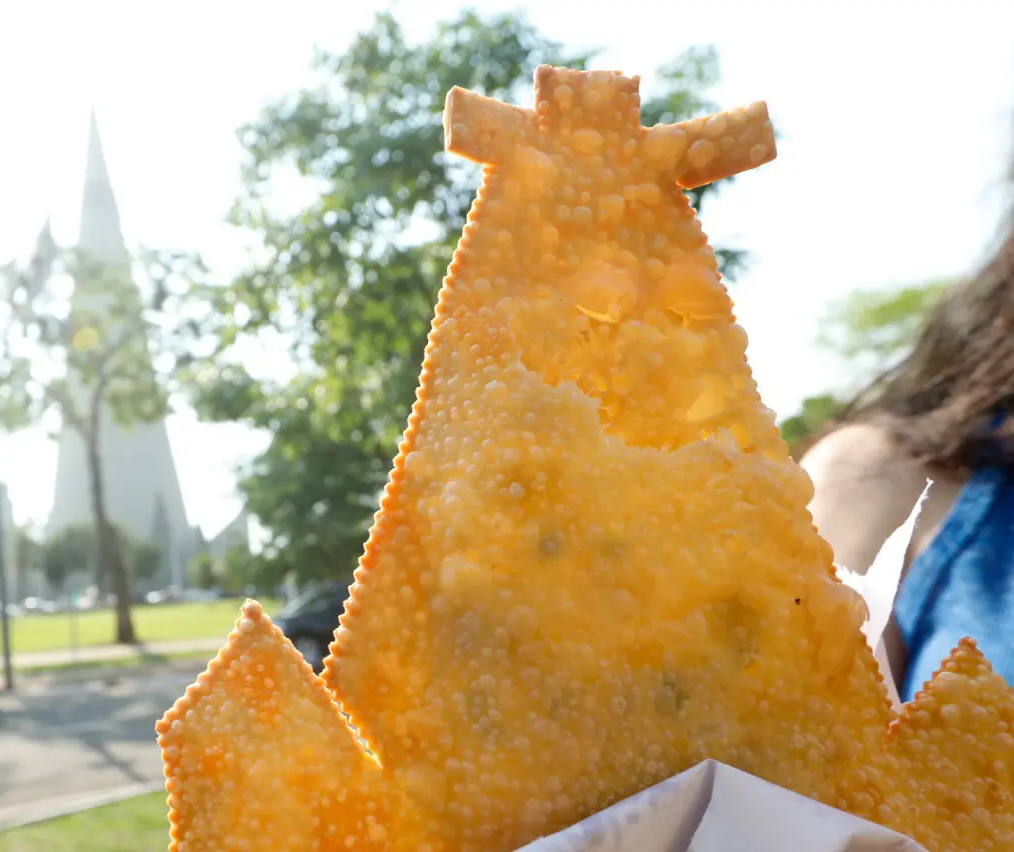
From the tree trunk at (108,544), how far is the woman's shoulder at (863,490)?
19.2m

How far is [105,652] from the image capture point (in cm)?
2303

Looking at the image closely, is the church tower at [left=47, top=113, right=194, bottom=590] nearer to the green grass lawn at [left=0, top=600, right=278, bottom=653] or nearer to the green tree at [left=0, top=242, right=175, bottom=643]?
the green grass lawn at [left=0, top=600, right=278, bottom=653]

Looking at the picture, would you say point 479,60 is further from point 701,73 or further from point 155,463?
point 155,463

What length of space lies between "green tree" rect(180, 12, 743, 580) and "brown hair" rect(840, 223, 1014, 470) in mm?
6513

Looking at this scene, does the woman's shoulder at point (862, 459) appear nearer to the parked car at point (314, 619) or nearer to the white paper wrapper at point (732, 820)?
the white paper wrapper at point (732, 820)

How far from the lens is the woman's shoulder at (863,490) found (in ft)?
4.86

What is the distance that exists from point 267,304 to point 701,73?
6076 millimetres

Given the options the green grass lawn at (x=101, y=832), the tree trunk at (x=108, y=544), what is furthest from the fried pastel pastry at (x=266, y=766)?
the tree trunk at (x=108, y=544)

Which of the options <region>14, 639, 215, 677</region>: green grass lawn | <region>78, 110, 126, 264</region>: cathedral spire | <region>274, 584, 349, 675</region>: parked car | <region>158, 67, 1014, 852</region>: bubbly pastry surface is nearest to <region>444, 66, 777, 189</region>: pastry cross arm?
<region>158, 67, 1014, 852</region>: bubbly pastry surface

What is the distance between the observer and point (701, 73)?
34.8 feet

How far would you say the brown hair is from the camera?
1.53m

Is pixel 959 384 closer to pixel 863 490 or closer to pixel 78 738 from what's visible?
pixel 863 490

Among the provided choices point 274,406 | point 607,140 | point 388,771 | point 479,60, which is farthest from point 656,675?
point 274,406

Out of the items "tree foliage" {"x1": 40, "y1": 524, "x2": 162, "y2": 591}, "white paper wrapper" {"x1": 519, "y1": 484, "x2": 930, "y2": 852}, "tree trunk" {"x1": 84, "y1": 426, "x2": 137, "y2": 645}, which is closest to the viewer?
"white paper wrapper" {"x1": 519, "y1": 484, "x2": 930, "y2": 852}
